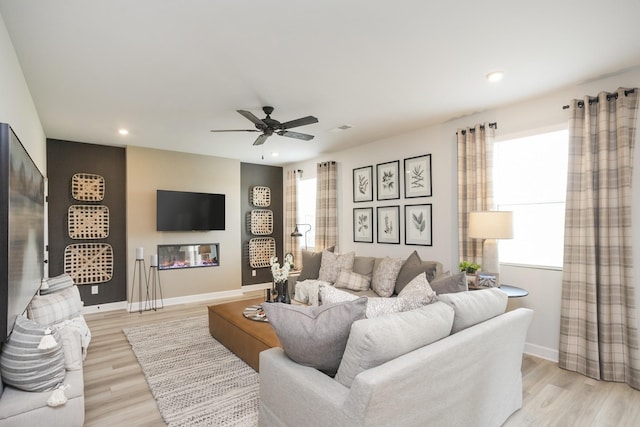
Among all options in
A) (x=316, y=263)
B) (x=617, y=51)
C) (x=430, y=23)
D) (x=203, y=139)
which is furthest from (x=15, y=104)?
(x=617, y=51)

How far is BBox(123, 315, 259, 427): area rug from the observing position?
95.7 inches

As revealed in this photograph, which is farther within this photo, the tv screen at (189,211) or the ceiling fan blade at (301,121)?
the tv screen at (189,211)

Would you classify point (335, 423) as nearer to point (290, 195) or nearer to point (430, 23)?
point (430, 23)

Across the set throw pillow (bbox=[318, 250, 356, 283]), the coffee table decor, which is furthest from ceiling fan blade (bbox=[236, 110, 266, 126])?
throw pillow (bbox=[318, 250, 356, 283])

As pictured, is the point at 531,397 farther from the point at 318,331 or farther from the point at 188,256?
the point at 188,256

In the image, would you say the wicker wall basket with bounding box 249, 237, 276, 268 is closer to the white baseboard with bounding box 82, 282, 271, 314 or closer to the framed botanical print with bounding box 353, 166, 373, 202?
the white baseboard with bounding box 82, 282, 271, 314

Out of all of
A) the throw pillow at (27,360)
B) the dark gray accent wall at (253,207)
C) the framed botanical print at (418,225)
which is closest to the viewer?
the throw pillow at (27,360)

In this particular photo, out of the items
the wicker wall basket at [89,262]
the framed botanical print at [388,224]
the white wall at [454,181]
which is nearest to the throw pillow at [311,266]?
the white wall at [454,181]

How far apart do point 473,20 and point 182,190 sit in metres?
5.25

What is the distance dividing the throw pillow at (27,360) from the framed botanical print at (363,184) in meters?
4.31

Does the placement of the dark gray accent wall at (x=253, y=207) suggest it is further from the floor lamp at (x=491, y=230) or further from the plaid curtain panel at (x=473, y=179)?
the floor lamp at (x=491, y=230)

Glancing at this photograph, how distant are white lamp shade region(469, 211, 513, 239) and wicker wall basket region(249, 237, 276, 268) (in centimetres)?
467

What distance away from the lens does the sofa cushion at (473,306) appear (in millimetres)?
1970

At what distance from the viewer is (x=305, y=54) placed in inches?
103
